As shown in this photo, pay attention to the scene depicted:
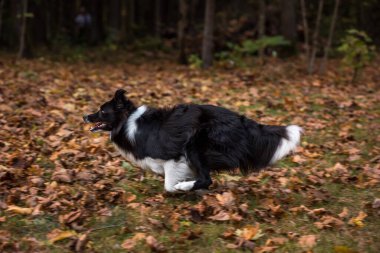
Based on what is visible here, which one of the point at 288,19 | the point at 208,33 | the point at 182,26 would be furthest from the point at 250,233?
the point at 288,19

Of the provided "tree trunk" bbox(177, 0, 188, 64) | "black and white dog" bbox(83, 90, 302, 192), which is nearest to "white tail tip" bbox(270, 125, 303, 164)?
"black and white dog" bbox(83, 90, 302, 192)

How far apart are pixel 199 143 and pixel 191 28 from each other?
69.5 feet

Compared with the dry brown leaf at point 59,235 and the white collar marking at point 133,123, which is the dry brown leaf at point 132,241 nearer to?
the dry brown leaf at point 59,235

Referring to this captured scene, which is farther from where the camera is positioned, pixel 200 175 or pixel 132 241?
pixel 200 175

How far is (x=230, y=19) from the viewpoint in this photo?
28.2 metres

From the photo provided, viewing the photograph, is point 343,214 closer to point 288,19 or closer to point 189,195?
point 189,195

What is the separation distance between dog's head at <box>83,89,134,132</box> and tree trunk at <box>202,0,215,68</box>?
36.0ft

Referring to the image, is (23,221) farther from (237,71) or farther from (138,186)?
(237,71)

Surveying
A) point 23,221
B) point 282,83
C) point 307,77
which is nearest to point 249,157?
point 23,221

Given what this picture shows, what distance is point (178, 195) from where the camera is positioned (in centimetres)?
668

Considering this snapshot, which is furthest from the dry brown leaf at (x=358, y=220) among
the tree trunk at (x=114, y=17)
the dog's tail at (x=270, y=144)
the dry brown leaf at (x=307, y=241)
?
the tree trunk at (x=114, y=17)

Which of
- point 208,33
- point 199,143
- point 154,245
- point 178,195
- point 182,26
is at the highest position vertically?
point 182,26

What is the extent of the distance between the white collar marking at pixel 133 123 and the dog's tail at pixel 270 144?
1.44 m

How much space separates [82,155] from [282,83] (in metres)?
8.92
